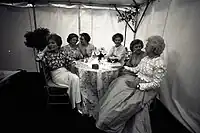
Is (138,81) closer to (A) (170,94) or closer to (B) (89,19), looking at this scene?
(A) (170,94)

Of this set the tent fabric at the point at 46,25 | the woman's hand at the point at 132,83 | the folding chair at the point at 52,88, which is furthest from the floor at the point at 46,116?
the tent fabric at the point at 46,25

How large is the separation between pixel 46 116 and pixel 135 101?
1328mm

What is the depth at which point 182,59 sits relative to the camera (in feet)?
6.65

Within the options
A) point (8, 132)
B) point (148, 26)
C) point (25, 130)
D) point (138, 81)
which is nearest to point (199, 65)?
point (138, 81)

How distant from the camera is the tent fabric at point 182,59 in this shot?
1.78 m

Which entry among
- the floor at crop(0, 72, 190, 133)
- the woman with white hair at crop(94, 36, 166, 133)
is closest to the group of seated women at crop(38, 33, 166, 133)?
the woman with white hair at crop(94, 36, 166, 133)

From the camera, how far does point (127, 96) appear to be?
1593mm

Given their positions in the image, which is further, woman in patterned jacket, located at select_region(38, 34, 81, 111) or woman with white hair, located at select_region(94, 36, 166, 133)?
woman in patterned jacket, located at select_region(38, 34, 81, 111)

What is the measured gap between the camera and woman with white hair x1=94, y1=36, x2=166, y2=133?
1533 mm

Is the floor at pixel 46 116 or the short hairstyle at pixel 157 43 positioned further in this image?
the floor at pixel 46 116

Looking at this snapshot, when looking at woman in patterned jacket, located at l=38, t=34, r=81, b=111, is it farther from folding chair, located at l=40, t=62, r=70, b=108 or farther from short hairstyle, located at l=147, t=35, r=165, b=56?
short hairstyle, located at l=147, t=35, r=165, b=56

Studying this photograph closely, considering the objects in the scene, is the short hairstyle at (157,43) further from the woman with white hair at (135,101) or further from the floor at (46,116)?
the floor at (46,116)

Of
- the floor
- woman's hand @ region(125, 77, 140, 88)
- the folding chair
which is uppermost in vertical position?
woman's hand @ region(125, 77, 140, 88)

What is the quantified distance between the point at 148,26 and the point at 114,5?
100 centimetres
